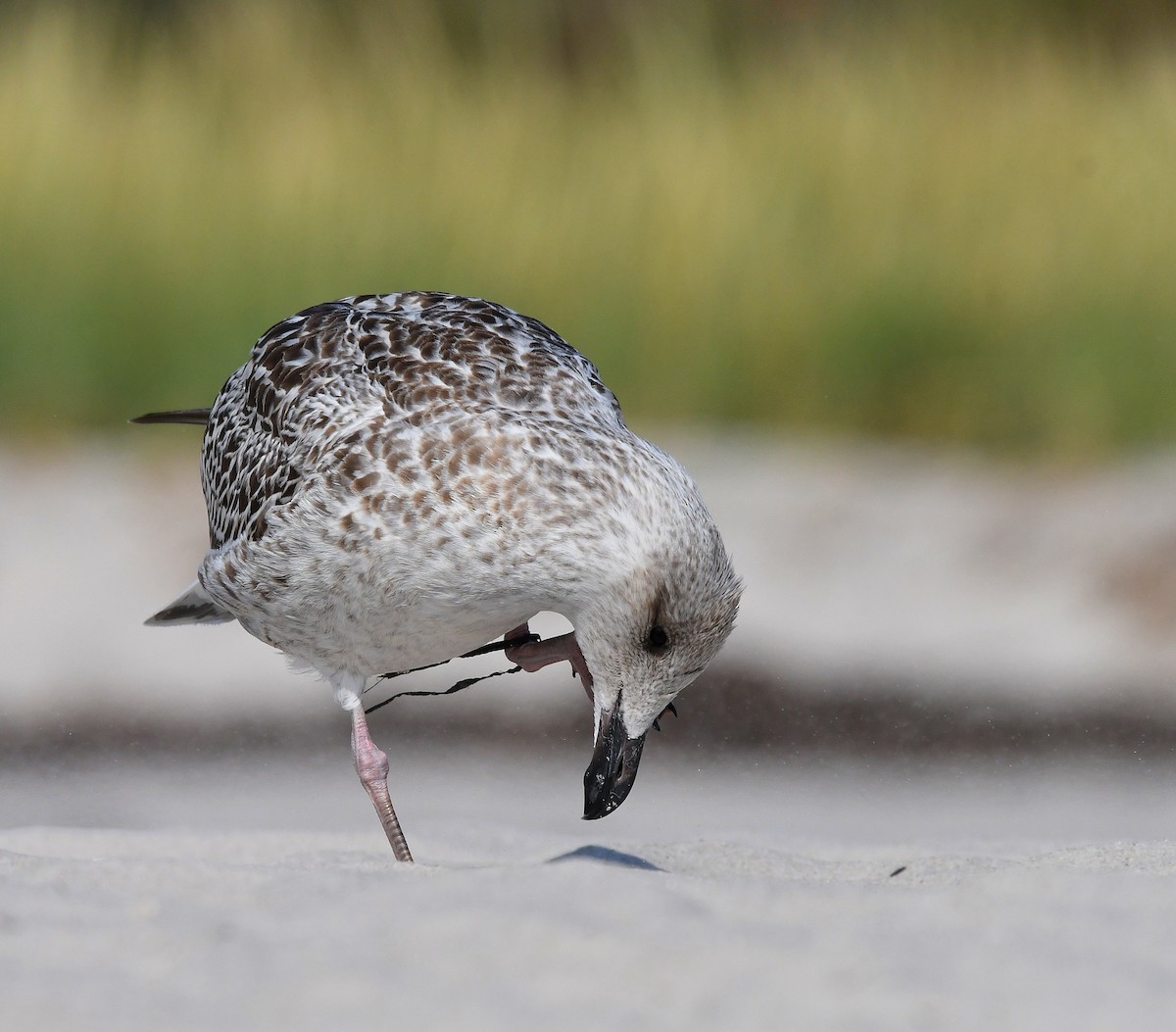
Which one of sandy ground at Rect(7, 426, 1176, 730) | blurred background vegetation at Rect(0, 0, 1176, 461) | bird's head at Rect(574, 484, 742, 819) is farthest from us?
blurred background vegetation at Rect(0, 0, 1176, 461)

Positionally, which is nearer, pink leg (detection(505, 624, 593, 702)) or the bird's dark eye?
the bird's dark eye

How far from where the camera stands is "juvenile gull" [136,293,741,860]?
401 centimetres

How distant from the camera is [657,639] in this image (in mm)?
4012

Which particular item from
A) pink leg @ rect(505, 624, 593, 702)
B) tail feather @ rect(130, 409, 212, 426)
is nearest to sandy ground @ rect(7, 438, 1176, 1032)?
pink leg @ rect(505, 624, 593, 702)

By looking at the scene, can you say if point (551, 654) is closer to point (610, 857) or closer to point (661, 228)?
point (610, 857)

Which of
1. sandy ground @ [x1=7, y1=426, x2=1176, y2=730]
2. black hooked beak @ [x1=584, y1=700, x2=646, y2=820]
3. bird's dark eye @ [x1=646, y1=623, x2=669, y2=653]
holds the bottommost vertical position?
sandy ground @ [x1=7, y1=426, x2=1176, y2=730]

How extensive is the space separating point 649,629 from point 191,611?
1.94m

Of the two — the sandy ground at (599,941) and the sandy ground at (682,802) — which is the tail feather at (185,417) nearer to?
the sandy ground at (682,802)

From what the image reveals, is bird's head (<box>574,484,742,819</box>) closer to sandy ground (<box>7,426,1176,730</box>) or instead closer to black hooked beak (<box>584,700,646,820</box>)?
black hooked beak (<box>584,700,646,820</box>)

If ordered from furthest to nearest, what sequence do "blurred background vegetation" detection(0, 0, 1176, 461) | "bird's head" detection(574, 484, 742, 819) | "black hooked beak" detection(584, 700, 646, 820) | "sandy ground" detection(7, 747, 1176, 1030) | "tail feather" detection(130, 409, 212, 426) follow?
"blurred background vegetation" detection(0, 0, 1176, 461)
"tail feather" detection(130, 409, 212, 426)
"black hooked beak" detection(584, 700, 646, 820)
"bird's head" detection(574, 484, 742, 819)
"sandy ground" detection(7, 747, 1176, 1030)

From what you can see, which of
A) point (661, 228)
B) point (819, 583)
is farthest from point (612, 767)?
point (661, 228)

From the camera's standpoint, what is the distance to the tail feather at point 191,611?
17.5ft

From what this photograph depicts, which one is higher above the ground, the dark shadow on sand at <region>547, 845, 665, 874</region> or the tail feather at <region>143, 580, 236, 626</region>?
the tail feather at <region>143, 580, 236, 626</region>

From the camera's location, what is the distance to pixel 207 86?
35.0 ft
